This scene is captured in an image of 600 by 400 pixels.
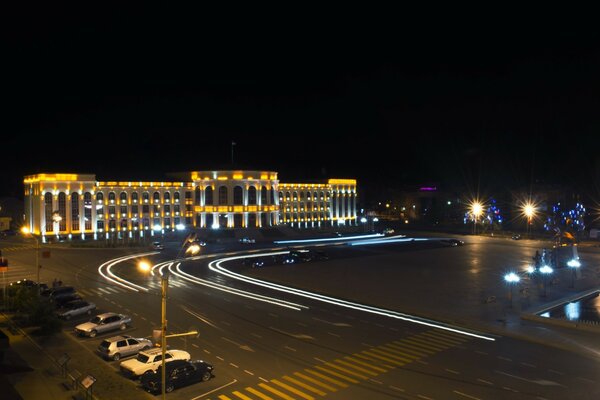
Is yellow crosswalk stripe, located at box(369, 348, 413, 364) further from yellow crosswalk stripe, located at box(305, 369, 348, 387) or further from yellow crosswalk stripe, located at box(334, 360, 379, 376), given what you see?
yellow crosswalk stripe, located at box(305, 369, 348, 387)

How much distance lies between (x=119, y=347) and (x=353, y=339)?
12.0 meters

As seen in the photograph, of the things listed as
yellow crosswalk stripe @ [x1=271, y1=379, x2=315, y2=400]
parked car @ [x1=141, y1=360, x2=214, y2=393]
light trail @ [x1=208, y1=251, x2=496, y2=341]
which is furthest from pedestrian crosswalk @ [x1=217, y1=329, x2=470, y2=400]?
parked car @ [x1=141, y1=360, x2=214, y2=393]

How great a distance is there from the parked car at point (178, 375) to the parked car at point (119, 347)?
12.7 ft

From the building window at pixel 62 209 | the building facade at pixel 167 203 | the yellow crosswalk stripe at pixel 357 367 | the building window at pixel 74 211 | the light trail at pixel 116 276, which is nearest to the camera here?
the yellow crosswalk stripe at pixel 357 367

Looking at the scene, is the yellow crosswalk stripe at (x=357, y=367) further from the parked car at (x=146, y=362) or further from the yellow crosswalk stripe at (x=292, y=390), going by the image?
the parked car at (x=146, y=362)

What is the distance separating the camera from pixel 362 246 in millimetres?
77062

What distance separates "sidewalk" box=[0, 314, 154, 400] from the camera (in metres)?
19.2

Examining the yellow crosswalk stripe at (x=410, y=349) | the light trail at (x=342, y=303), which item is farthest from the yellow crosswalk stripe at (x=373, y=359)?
the light trail at (x=342, y=303)

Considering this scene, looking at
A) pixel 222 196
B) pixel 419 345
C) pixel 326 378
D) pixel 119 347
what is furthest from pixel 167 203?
pixel 326 378

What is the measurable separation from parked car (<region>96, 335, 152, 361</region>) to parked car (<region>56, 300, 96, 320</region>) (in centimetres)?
827

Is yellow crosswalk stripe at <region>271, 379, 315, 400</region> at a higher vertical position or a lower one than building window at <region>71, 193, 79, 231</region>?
lower

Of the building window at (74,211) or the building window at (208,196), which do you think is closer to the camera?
the building window at (74,211)

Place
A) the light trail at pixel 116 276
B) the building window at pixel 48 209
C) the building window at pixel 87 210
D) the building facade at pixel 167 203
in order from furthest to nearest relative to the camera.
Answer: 1. the building window at pixel 87 210
2. the building facade at pixel 167 203
3. the building window at pixel 48 209
4. the light trail at pixel 116 276

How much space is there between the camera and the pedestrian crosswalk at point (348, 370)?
19.7m
